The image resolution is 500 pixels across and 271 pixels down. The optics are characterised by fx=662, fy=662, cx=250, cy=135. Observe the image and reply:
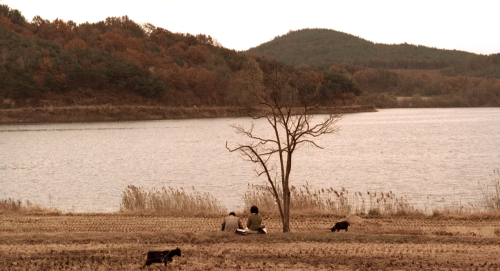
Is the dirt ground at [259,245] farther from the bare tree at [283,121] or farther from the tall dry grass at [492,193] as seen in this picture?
the tall dry grass at [492,193]

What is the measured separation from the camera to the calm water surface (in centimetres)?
3350

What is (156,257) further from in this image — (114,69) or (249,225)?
(114,69)

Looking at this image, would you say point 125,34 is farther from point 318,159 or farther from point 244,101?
point 318,159

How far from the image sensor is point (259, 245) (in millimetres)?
16719

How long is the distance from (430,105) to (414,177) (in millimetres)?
Answer: 138141

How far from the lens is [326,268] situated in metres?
14.0

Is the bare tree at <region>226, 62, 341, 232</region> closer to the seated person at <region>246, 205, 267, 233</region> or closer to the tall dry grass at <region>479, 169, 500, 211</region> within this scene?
the seated person at <region>246, 205, 267, 233</region>

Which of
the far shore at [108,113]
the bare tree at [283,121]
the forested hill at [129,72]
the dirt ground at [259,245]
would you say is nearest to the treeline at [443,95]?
the forested hill at [129,72]

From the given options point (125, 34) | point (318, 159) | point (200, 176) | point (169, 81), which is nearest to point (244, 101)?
point (169, 81)

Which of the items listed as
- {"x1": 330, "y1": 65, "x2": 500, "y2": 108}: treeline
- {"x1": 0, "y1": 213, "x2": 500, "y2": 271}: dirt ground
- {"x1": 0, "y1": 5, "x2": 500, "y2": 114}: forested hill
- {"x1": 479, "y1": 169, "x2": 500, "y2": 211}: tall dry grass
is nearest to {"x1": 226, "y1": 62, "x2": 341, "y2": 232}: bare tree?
{"x1": 0, "y1": 213, "x2": 500, "y2": 271}: dirt ground

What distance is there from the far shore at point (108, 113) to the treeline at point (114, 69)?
1776 mm

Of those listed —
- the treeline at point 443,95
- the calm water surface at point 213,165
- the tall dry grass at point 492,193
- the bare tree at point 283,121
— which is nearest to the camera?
the bare tree at point 283,121

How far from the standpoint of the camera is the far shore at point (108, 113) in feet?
321

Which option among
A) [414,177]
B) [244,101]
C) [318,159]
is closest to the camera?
[414,177]
